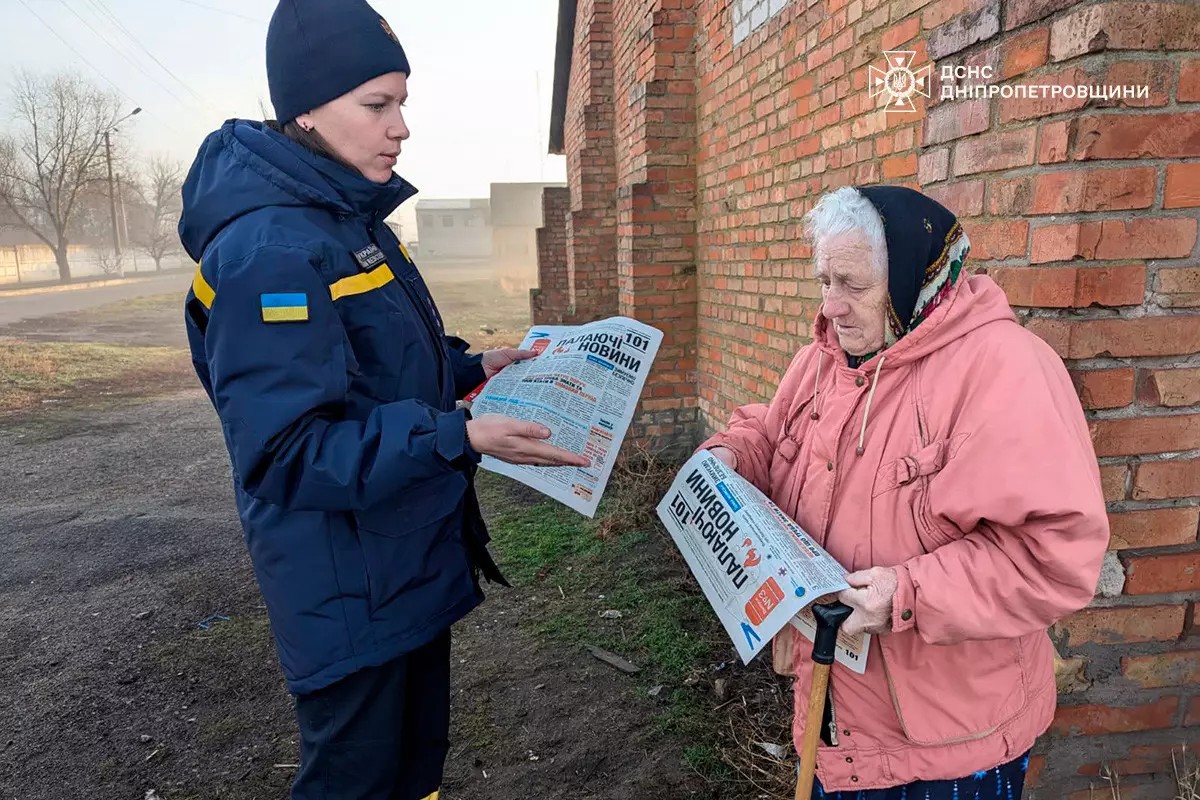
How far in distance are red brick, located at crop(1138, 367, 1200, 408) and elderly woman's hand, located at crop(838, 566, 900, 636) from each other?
89 cm

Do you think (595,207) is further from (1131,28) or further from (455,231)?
(455,231)

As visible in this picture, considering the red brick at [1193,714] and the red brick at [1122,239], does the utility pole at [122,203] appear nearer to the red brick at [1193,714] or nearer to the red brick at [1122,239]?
the red brick at [1122,239]

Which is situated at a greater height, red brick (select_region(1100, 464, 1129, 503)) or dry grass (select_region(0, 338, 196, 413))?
red brick (select_region(1100, 464, 1129, 503))

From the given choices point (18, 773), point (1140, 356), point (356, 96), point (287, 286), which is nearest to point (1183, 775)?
point (1140, 356)

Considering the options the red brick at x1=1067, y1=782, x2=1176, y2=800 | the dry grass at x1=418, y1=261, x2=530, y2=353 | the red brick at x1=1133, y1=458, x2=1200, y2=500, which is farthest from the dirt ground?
the dry grass at x1=418, y1=261, x2=530, y2=353

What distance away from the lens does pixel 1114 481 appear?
1649mm

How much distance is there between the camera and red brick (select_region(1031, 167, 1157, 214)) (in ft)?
4.89

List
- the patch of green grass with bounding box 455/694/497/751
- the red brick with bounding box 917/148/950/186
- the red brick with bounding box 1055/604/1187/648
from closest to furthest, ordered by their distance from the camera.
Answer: the red brick with bounding box 1055/604/1187/648, the red brick with bounding box 917/148/950/186, the patch of green grass with bounding box 455/694/497/751

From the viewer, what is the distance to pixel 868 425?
139cm

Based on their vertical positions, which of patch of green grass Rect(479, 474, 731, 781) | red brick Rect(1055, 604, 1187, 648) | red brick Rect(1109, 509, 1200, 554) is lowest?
patch of green grass Rect(479, 474, 731, 781)

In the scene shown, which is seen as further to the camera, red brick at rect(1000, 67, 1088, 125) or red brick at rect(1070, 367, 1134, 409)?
red brick at rect(1070, 367, 1134, 409)

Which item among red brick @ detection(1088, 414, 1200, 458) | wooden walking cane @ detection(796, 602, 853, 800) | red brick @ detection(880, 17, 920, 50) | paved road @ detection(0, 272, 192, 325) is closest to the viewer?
wooden walking cane @ detection(796, 602, 853, 800)

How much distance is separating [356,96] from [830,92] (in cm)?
238

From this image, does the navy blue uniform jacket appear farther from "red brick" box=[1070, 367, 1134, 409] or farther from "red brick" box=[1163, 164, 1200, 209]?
"red brick" box=[1163, 164, 1200, 209]
